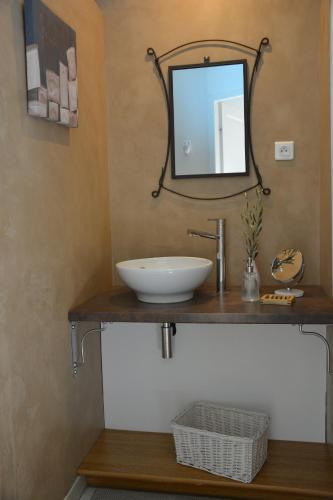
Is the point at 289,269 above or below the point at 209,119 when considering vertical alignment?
below

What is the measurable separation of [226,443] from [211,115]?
1477 mm

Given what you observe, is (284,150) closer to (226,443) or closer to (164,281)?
(164,281)

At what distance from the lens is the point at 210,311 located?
1.84 metres

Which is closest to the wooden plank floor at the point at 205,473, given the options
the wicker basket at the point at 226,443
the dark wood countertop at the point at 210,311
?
the wicker basket at the point at 226,443

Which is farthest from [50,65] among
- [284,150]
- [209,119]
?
[284,150]

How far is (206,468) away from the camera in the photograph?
2.04 metres

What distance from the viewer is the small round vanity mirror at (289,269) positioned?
2107 millimetres

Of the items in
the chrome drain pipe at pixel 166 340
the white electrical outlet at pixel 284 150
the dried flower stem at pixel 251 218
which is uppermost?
the white electrical outlet at pixel 284 150

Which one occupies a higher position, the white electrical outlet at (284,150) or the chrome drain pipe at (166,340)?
the white electrical outlet at (284,150)

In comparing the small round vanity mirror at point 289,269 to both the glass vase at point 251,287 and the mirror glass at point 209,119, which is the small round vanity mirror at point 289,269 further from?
the mirror glass at point 209,119

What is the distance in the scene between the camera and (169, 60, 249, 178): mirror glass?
90.2 inches

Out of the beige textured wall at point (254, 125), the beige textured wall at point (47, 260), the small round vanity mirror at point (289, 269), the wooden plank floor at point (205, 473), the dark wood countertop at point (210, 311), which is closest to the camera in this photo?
the beige textured wall at point (47, 260)

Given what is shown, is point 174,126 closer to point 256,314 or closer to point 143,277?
point 143,277

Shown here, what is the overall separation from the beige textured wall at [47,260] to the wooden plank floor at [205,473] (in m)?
0.14
